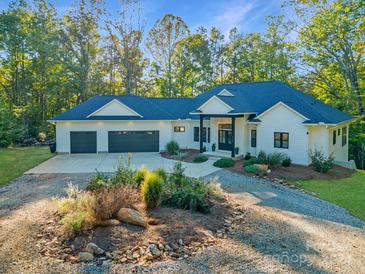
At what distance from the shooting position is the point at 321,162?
16000 millimetres

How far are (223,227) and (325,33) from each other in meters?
23.4

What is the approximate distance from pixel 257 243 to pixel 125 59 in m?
33.6

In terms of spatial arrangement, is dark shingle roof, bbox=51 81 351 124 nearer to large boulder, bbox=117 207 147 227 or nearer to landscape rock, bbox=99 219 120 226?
large boulder, bbox=117 207 147 227

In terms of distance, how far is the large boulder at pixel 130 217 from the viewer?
22.4 ft

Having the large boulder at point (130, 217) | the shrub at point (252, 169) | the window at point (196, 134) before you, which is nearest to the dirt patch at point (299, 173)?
the shrub at point (252, 169)

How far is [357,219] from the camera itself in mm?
8867

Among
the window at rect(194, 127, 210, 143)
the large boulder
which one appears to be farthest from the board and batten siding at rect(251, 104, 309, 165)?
the large boulder

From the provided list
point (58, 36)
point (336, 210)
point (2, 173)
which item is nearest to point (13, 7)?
point (58, 36)

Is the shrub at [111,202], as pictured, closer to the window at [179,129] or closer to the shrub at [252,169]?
the shrub at [252,169]

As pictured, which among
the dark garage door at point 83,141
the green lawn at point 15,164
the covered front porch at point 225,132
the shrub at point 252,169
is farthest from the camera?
the dark garage door at point 83,141

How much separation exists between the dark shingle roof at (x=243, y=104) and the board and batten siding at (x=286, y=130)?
23.7 inches

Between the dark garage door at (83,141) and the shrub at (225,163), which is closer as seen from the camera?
the shrub at (225,163)

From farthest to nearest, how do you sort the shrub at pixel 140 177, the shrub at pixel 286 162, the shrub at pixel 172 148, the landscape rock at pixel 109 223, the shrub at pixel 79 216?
the shrub at pixel 172 148 < the shrub at pixel 286 162 < the shrub at pixel 140 177 < the landscape rock at pixel 109 223 < the shrub at pixel 79 216

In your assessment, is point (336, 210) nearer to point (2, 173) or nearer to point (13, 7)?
point (2, 173)
